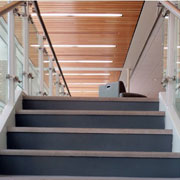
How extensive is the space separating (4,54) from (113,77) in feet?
27.3

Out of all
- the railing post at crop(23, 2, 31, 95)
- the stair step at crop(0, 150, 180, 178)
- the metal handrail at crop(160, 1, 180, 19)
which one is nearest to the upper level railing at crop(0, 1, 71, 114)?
the railing post at crop(23, 2, 31, 95)

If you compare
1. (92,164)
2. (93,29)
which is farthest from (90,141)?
(93,29)

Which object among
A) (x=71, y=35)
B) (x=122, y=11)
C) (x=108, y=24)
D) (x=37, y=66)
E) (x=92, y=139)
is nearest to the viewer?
(x=92, y=139)

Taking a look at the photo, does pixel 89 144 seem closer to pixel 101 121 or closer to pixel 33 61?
pixel 101 121

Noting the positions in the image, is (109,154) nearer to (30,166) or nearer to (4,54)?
(30,166)

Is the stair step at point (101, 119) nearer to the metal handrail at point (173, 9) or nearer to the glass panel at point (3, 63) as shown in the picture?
the glass panel at point (3, 63)

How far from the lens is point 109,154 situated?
5.94ft

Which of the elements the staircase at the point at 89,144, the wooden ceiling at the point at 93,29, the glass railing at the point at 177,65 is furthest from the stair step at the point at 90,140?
the wooden ceiling at the point at 93,29

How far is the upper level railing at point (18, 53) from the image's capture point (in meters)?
2.24

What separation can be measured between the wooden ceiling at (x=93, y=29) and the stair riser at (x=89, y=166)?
387cm

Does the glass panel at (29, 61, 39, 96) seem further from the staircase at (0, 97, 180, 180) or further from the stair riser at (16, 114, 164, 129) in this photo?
the stair riser at (16, 114, 164, 129)

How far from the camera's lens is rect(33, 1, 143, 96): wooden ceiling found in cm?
570

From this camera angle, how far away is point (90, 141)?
2.06 m

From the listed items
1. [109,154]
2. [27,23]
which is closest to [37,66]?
[27,23]
